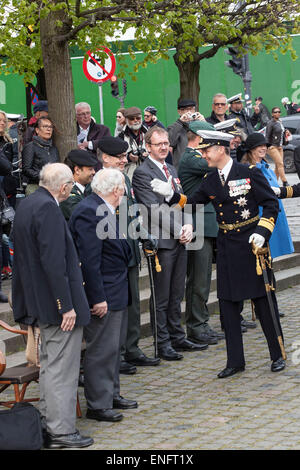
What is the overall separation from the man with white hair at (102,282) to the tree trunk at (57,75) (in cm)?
436

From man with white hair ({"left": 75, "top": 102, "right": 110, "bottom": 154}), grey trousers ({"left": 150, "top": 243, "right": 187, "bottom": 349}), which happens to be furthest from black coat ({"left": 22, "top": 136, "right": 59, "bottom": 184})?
grey trousers ({"left": 150, "top": 243, "right": 187, "bottom": 349})

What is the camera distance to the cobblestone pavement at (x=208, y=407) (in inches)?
241

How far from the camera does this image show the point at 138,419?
22.1 feet

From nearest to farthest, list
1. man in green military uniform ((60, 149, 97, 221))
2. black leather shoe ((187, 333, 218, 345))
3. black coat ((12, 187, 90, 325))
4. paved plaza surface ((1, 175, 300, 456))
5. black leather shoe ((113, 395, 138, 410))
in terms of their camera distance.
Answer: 1. black coat ((12, 187, 90, 325))
2. paved plaza surface ((1, 175, 300, 456))
3. black leather shoe ((113, 395, 138, 410))
4. man in green military uniform ((60, 149, 97, 221))
5. black leather shoe ((187, 333, 218, 345))

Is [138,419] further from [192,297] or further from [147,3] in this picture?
[147,3]

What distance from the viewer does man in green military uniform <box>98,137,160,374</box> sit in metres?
7.78

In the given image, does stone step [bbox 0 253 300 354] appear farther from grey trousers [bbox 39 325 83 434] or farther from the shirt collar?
the shirt collar

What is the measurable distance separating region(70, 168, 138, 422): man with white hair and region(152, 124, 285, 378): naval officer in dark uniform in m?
1.32

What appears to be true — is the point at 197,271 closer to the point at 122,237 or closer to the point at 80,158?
the point at 80,158

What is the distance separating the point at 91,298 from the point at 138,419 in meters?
0.93

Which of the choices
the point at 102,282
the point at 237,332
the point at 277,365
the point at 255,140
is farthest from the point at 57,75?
the point at 102,282

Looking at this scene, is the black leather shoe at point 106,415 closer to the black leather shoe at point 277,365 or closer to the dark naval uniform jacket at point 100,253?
the dark naval uniform jacket at point 100,253

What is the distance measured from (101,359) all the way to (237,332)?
1.54m

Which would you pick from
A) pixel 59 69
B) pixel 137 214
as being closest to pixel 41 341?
pixel 137 214
